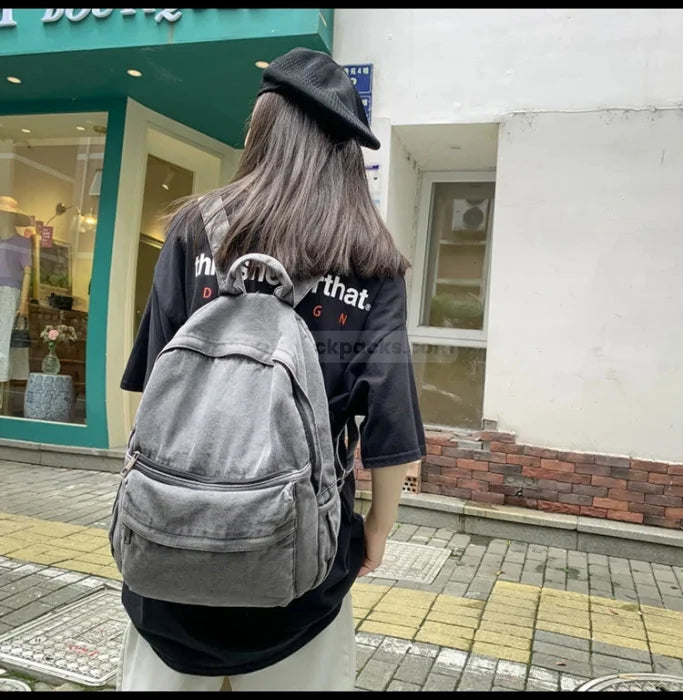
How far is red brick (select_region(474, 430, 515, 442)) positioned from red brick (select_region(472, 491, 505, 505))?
1.40ft

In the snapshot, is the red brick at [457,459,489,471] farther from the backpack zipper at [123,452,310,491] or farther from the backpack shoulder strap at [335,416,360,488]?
the backpack zipper at [123,452,310,491]

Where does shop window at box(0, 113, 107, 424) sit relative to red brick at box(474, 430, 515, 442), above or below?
above

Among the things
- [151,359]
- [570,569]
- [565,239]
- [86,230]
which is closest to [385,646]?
[570,569]

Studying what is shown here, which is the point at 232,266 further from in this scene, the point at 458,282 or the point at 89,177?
the point at 89,177

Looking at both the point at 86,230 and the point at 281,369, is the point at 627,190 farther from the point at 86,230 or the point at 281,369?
the point at 86,230

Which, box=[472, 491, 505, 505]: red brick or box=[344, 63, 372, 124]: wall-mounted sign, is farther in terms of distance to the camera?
box=[344, 63, 372, 124]: wall-mounted sign

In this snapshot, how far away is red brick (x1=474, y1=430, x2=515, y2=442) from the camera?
475 cm

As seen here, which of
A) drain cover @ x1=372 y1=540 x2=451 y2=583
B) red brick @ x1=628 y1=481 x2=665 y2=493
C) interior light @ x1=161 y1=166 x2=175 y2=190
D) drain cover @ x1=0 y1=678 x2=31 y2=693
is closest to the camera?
drain cover @ x1=0 y1=678 x2=31 y2=693

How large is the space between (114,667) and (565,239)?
408 cm

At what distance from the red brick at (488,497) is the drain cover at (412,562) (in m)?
0.61

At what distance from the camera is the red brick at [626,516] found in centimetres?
448

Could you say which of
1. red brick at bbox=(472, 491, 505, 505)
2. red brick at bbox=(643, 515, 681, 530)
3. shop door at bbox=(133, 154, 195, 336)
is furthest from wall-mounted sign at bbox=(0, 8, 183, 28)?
red brick at bbox=(643, 515, 681, 530)

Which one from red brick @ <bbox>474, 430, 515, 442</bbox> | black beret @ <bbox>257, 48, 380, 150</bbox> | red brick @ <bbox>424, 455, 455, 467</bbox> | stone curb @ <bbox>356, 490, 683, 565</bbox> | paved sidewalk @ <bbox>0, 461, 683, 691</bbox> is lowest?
paved sidewalk @ <bbox>0, 461, 683, 691</bbox>

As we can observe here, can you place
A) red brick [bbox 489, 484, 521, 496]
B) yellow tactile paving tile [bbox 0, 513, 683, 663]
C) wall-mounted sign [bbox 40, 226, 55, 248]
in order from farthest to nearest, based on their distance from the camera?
1. wall-mounted sign [bbox 40, 226, 55, 248]
2. red brick [bbox 489, 484, 521, 496]
3. yellow tactile paving tile [bbox 0, 513, 683, 663]
